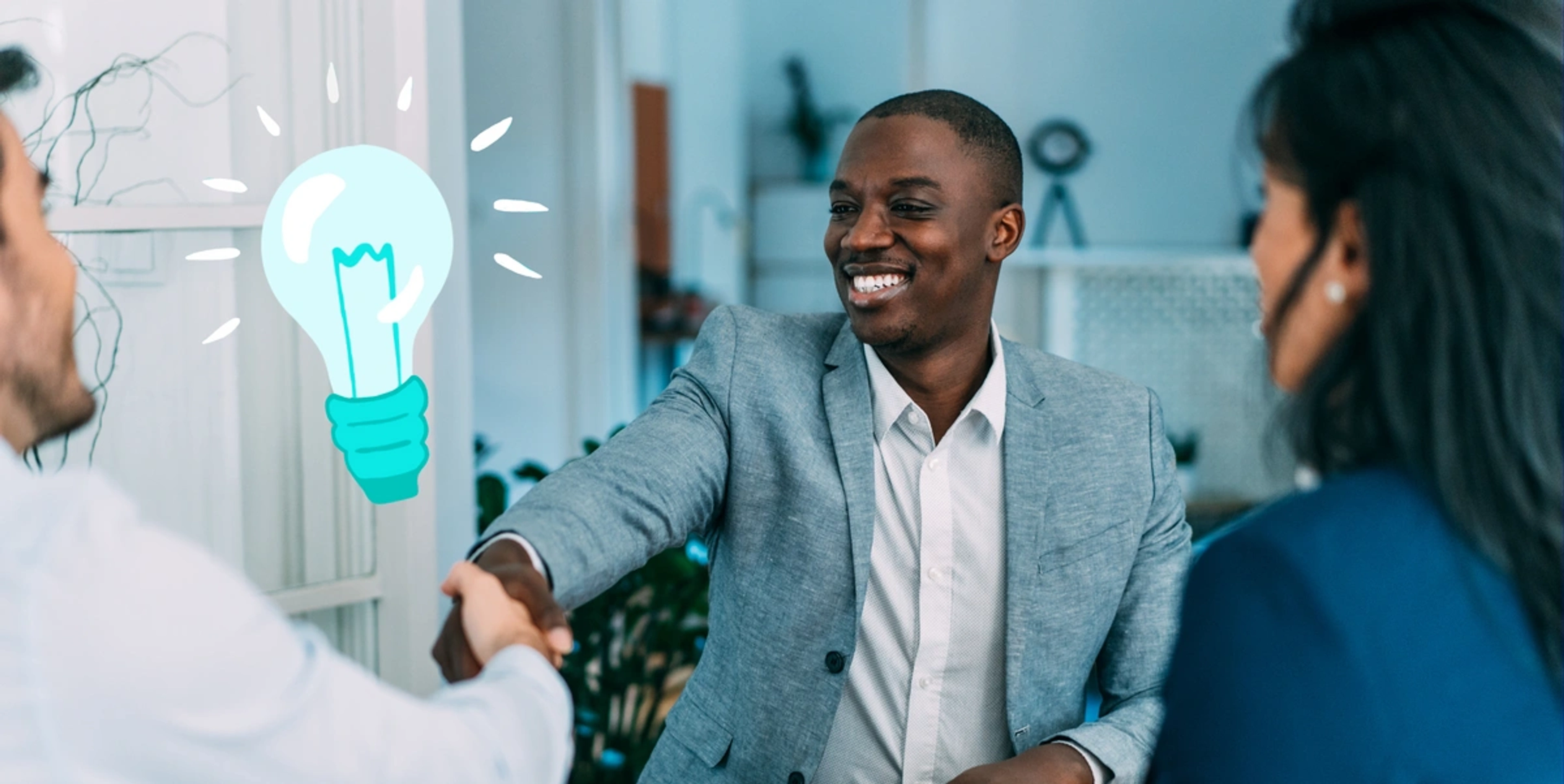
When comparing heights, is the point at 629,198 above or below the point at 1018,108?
below

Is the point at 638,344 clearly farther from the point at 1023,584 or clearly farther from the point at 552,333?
the point at 1023,584

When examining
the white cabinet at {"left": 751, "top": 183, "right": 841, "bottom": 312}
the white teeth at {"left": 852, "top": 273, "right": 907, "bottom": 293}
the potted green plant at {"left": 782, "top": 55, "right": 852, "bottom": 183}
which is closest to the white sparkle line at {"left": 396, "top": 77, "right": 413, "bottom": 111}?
the white teeth at {"left": 852, "top": 273, "right": 907, "bottom": 293}

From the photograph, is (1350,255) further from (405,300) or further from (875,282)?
(405,300)

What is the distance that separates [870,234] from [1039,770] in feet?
2.12

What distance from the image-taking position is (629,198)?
413cm

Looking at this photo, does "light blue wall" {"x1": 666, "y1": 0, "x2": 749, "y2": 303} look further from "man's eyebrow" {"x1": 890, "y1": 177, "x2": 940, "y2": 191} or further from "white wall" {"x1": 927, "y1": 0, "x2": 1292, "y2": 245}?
"man's eyebrow" {"x1": 890, "y1": 177, "x2": 940, "y2": 191}

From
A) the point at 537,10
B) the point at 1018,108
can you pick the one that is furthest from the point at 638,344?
the point at 1018,108

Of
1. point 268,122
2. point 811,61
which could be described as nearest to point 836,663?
point 268,122

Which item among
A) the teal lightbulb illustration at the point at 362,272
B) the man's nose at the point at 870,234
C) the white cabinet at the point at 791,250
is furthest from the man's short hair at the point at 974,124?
the white cabinet at the point at 791,250

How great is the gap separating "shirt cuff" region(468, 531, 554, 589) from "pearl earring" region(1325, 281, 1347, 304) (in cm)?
69

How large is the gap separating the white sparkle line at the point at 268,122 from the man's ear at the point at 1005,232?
101 centimetres

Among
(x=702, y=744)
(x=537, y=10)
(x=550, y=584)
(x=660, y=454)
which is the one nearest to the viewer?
(x=550, y=584)

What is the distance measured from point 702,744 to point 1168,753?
70 cm

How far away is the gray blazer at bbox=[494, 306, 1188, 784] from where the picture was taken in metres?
1.36
